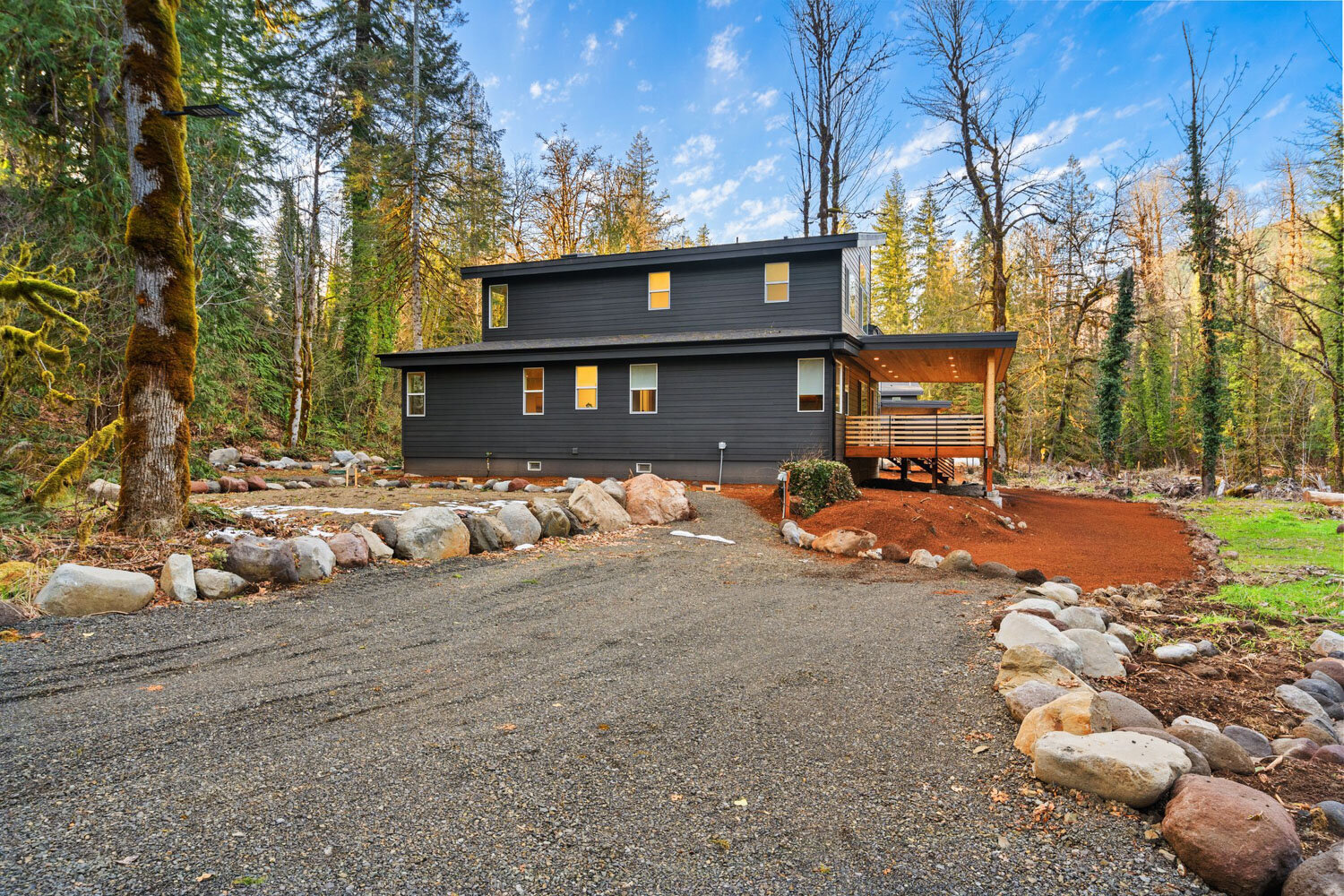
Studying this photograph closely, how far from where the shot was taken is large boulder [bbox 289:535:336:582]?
5953 millimetres

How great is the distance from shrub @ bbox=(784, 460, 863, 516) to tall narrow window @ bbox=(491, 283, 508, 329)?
1164cm

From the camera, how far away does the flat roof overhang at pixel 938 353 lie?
42.2ft

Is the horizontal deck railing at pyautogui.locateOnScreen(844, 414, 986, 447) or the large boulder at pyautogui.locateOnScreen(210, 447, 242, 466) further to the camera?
the large boulder at pyautogui.locateOnScreen(210, 447, 242, 466)

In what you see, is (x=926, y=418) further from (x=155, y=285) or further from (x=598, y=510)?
(x=155, y=285)

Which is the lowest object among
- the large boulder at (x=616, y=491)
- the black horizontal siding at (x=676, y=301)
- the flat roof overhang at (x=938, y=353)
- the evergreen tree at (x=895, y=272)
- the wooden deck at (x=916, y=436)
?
the large boulder at (x=616, y=491)

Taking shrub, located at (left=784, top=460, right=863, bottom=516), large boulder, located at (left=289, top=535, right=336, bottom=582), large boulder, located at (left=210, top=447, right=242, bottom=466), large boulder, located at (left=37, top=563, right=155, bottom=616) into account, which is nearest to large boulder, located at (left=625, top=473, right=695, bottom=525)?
shrub, located at (left=784, top=460, right=863, bottom=516)

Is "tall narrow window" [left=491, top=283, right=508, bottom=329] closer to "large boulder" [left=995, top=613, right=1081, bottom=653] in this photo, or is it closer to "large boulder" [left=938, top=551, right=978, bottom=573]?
"large boulder" [left=938, top=551, right=978, bottom=573]

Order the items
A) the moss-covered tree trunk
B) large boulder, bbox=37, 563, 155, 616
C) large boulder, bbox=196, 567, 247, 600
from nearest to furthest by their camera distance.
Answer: large boulder, bbox=37, 563, 155, 616, large boulder, bbox=196, 567, 247, 600, the moss-covered tree trunk

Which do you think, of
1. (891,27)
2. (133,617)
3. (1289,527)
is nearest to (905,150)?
(891,27)

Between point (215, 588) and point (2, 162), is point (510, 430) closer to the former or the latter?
point (2, 162)

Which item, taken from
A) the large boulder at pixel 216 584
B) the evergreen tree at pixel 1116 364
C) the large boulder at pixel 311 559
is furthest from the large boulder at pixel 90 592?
the evergreen tree at pixel 1116 364

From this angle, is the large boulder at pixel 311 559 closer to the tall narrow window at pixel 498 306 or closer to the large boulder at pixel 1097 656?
the large boulder at pixel 1097 656

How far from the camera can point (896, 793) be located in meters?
2.58

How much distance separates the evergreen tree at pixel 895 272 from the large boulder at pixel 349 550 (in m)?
34.4
